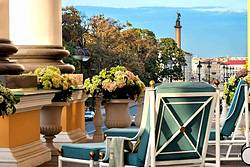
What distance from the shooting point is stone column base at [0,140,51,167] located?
8.05 metres

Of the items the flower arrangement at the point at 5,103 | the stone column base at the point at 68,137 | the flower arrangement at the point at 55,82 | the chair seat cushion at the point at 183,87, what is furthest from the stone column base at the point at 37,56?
the chair seat cushion at the point at 183,87

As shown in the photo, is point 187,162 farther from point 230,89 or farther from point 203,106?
point 230,89

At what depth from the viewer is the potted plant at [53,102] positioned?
9.68m

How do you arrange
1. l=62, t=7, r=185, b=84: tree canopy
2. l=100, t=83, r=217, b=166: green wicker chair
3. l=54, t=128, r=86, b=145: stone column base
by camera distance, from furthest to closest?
l=62, t=7, r=185, b=84: tree canopy
l=54, t=128, r=86, b=145: stone column base
l=100, t=83, r=217, b=166: green wicker chair

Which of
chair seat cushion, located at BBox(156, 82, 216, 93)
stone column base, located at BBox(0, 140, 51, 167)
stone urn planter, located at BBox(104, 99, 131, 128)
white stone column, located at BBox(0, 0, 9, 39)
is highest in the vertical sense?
white stone column, located at BBox(0, 0, 9, 39)

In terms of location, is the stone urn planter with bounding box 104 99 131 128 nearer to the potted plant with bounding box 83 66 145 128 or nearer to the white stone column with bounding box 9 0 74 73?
the potted plant with bounding box 83 66 145 128

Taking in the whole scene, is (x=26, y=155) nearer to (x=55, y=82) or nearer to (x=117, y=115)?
(x=55, y=82)

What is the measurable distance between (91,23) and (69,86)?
51829mm

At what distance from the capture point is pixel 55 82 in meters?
9.69

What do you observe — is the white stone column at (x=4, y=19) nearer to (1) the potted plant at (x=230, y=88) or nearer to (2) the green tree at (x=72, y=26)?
(1) the potted plant at (x=230, y=88)

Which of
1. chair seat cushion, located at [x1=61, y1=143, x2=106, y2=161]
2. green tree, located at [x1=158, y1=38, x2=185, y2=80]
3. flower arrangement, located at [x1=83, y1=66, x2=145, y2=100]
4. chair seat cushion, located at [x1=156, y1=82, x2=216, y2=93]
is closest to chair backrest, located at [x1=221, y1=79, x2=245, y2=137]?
chair seat cushion, located at [x1=61, y1=143, x2=106, y2=161]

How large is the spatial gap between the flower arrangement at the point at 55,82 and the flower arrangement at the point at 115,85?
2.39 ft

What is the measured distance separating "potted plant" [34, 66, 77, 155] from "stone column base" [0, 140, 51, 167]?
45 cm

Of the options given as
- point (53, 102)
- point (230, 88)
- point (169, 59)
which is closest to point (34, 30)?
point (53, 102)
